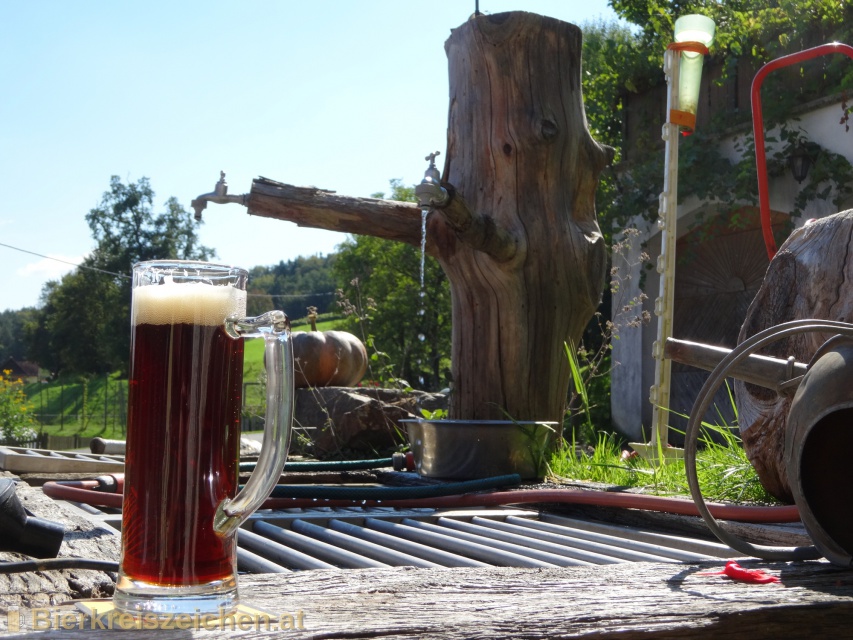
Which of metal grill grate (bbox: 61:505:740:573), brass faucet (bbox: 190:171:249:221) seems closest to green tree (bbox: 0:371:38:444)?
brass faucet (bbox: 190:171:249:221)

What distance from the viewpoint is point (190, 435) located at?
996mm

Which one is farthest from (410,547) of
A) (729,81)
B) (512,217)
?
(729,81)

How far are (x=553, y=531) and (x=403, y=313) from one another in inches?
545

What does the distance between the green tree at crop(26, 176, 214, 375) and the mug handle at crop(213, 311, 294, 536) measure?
36.8 meters

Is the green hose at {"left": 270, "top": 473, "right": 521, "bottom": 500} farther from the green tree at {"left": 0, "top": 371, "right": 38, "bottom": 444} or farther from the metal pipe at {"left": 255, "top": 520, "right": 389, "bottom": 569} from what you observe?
the green tree at {"left": 0, "top": 371, "right": 38, "bottom": 444}

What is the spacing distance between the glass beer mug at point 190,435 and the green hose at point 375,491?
154cm

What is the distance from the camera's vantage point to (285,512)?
2467 millimetres

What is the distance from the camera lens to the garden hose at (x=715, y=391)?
1.27 meters

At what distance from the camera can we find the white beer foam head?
1030 millimetres

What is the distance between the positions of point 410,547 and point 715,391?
0.83m

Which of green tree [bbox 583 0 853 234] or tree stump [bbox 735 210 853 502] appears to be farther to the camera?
green tree [bbox 583 0 853 234]

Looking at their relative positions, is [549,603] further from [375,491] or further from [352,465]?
[352,465]

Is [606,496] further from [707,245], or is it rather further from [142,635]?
[707,245]

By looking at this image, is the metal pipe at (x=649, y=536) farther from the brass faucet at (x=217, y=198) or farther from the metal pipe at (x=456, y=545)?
the brass faucet at (x=217, y=198)
